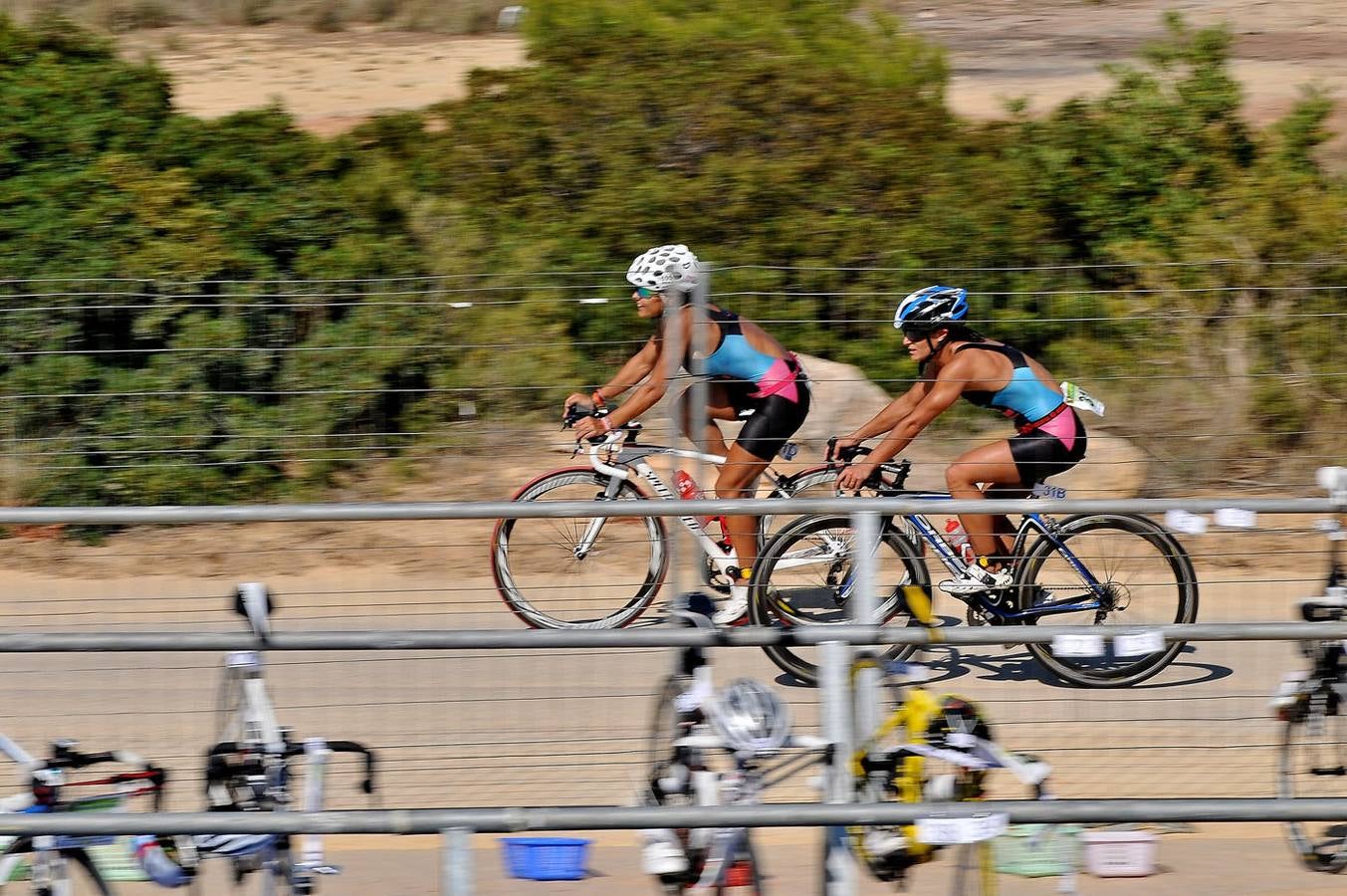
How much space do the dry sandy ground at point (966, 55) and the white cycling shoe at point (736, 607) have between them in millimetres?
10695

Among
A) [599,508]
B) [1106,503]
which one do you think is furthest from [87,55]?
[1106,503]

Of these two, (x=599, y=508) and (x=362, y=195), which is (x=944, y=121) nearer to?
(x=362, y=195)

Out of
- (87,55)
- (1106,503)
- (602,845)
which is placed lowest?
(602,845)

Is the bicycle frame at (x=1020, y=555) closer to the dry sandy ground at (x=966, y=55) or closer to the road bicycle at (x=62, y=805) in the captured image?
the road bicycle at (x=62, y=805)

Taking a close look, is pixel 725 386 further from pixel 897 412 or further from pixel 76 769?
pixel 76 769

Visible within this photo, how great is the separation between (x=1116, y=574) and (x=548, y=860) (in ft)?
10.3

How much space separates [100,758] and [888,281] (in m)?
5.94

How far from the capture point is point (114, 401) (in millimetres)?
8852

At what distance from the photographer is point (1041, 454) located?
23.9 ft

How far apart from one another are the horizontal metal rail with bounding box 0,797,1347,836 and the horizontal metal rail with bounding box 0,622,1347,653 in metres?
0.52

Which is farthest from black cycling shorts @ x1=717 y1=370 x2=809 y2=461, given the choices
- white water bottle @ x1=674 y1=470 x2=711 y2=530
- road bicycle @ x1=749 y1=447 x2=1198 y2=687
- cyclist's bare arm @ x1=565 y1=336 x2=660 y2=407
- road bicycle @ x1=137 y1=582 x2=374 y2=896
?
road bicycle @ x1=137 y1=582 x2=374 y2=896

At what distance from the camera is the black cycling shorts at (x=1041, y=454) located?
729 centimetres

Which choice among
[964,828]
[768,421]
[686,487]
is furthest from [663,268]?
[964,828]

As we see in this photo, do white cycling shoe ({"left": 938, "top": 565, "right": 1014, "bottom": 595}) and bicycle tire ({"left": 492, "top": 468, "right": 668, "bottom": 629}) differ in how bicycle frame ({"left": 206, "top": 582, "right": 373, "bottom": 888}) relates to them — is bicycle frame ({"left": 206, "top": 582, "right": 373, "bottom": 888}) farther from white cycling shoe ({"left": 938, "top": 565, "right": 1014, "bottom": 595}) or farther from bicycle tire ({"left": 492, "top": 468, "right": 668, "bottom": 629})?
white cycling shoe ({"left": 938, "top": 565, "right": 1014, "bottom": 595})
